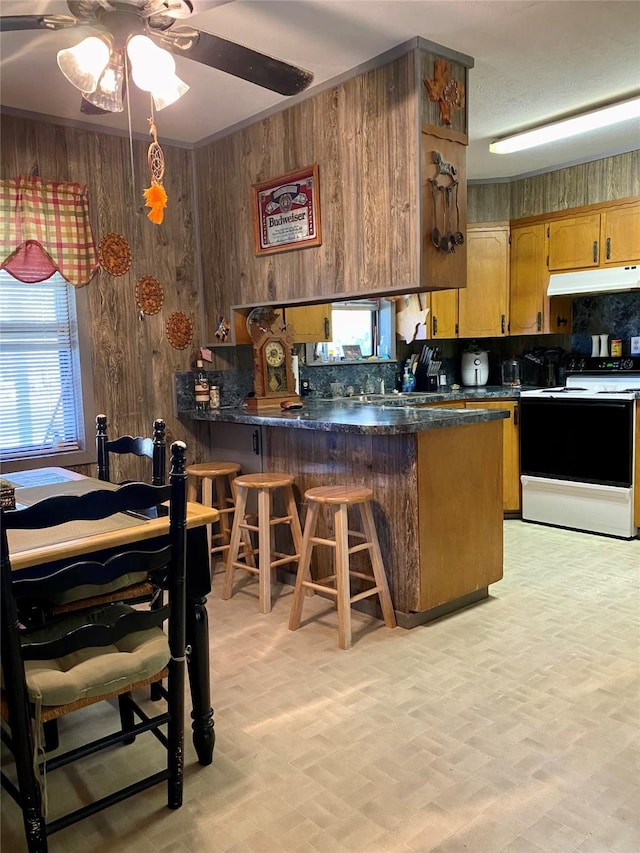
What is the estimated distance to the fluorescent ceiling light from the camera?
3.41 metres

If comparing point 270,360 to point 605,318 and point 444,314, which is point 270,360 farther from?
point 605,318

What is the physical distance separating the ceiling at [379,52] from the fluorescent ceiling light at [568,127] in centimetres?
6

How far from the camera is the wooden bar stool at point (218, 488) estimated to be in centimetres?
353

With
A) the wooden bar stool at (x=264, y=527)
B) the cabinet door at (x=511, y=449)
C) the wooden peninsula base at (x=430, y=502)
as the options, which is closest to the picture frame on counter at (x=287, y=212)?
the wooden peninsula base at (x=430, y=502)

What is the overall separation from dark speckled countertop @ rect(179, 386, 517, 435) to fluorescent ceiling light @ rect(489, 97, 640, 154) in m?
1.70

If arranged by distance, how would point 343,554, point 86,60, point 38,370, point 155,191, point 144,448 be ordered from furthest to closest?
point 38,370 < point 343,554 < point 144,448 < point 155,191 < point 86,60

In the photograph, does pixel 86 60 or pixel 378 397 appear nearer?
pixel 86 60

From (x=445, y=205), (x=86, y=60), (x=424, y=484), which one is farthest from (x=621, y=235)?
(x=86, y=60)

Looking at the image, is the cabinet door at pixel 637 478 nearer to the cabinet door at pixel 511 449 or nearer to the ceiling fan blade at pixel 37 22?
the cabinet door at pixel 511 449

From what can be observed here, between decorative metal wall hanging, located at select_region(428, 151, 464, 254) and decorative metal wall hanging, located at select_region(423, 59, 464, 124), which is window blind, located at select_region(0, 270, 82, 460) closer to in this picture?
decorative metal wall hanging, located at select_region(428, 151, 464, 254)

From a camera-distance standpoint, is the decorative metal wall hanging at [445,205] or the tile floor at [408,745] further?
the decorative metal wall hanging at [445,205]

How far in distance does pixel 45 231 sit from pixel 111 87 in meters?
1.55

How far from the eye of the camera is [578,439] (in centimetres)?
431

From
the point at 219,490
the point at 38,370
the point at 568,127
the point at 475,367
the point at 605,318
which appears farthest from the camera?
the point at 475,367
